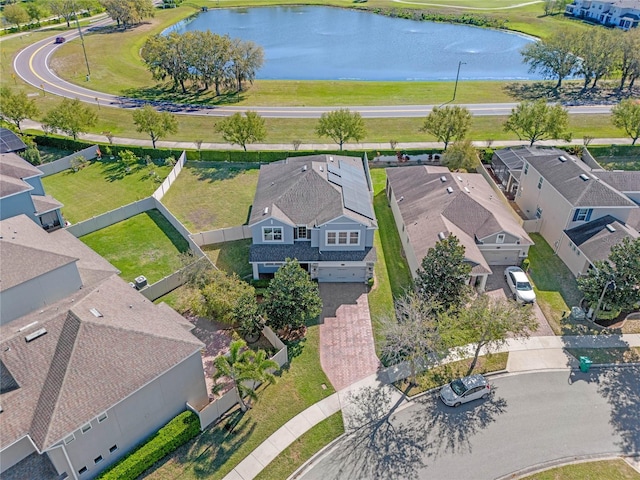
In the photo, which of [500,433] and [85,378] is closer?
[85,378]

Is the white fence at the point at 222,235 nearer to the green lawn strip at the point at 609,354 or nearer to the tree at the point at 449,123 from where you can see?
the green lawn strip at the point at 609,354

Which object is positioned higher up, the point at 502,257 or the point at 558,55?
the point at 558,55

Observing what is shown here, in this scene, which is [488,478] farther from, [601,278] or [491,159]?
[491,159]

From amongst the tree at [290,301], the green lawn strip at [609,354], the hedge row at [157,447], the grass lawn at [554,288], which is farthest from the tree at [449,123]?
the hedge row at [157,447]

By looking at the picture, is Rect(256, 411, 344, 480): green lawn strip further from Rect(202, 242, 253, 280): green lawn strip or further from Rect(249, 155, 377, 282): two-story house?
Rect(202, 242, 253, 280): green lawn strip

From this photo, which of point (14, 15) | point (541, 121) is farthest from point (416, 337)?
point (14, 15)

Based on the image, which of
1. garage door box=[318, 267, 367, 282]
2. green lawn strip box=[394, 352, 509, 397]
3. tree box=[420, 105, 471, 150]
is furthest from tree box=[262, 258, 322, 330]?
tree box=[420, 105, 471, 150]

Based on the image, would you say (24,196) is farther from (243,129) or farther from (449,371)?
(449,371)
